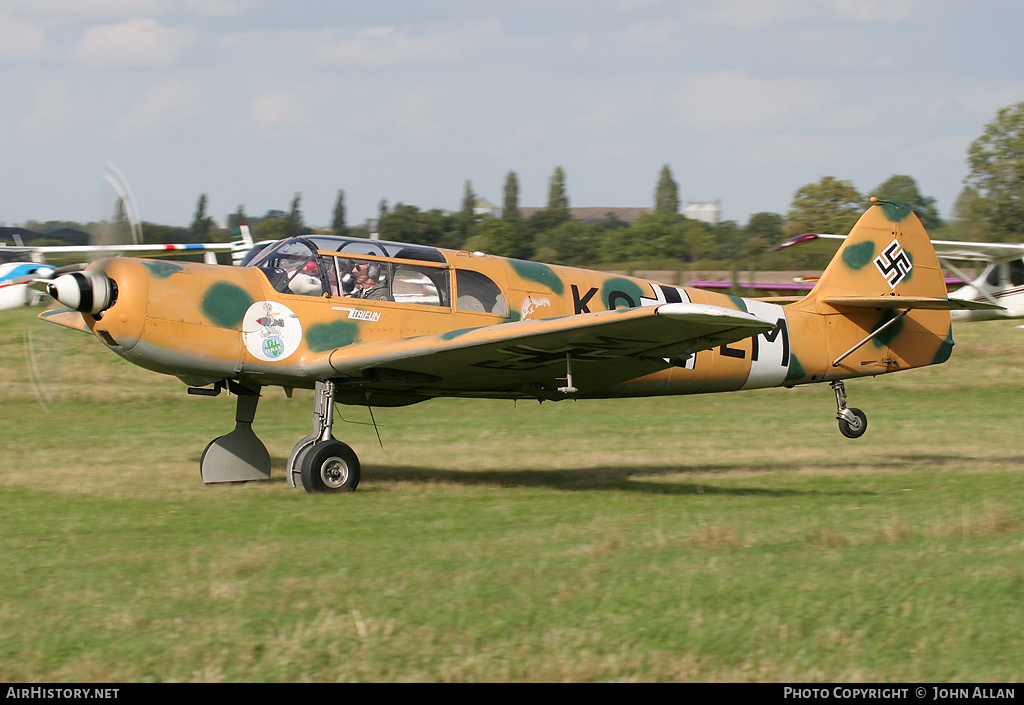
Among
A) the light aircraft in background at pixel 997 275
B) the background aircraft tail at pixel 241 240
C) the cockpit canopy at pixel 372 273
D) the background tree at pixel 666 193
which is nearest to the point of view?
the cockpit canopy at pixel 372 273

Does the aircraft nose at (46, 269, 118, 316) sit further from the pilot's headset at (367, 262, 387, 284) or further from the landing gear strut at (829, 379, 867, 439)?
the landing gear strut at (829, 379, 867, 439)

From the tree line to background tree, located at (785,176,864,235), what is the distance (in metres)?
0.08

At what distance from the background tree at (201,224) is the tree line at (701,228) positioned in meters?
14.8

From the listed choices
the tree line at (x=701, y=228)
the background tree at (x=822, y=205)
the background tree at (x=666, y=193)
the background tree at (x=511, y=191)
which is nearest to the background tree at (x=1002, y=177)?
the tree line at (x=701, y=228)

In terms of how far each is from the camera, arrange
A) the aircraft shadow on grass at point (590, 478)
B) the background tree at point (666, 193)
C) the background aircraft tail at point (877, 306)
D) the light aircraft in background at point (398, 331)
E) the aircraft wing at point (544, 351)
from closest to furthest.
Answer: the aircraft wing at point (544, 351)
the light aircraft in background at point (398, 331)
the aircraft shadow on grass at point (590, 478)
the background aircraft tail at point (877, 306)
the background tree at point (666, 193)

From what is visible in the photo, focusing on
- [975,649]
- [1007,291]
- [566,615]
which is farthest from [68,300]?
[1007,291]

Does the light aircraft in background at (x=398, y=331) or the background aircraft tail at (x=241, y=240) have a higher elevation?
the background aircraft tail at (x=241, y=240)

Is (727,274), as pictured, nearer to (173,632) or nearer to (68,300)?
(68,300)

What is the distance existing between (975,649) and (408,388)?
21.1 ft

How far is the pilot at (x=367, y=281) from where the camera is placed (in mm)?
9594

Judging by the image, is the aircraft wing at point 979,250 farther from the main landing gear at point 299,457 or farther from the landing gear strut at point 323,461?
the landing gear strut at point 323,461

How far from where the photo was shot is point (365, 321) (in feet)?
31.3

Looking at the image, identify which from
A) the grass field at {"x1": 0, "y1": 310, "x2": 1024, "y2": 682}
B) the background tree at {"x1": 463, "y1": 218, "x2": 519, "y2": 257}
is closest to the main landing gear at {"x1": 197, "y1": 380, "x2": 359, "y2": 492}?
the grass field at {"x1": 0, "y1": 310, "x2": 1024, "y2": 682}

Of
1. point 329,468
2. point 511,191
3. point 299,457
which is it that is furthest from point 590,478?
point 511,191
